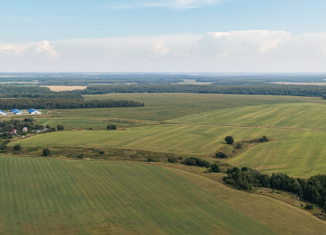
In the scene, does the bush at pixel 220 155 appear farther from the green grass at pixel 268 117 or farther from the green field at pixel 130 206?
the green grass at pixel 268 117

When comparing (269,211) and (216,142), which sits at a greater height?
A: (216,142)

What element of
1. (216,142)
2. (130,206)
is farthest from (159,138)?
(130,206)

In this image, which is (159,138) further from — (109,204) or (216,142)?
(109,204)

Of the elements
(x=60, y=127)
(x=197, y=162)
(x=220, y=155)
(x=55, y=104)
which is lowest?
(x=197, y=162)

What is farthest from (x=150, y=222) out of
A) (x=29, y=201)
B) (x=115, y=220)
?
(x=29, y=201)

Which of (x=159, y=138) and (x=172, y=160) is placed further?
(x=159, y=138)

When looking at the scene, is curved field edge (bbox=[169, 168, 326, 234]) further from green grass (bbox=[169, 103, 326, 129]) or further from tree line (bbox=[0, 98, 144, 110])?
tree line (bbox=[0, 98, 144, 110])

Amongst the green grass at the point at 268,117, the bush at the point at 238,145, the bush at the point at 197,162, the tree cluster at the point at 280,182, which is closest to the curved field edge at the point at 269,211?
the tree cluster at the point at 280,182

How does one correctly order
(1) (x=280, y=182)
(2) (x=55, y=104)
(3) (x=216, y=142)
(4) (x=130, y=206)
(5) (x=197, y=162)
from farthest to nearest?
1. (2) (x=55, y=104)
2. (3) (x=216, y=142)
3. (5) (x=197, y=162)
4. (1) (x=280, y=182)
5. (4) (x=130, y=206)
